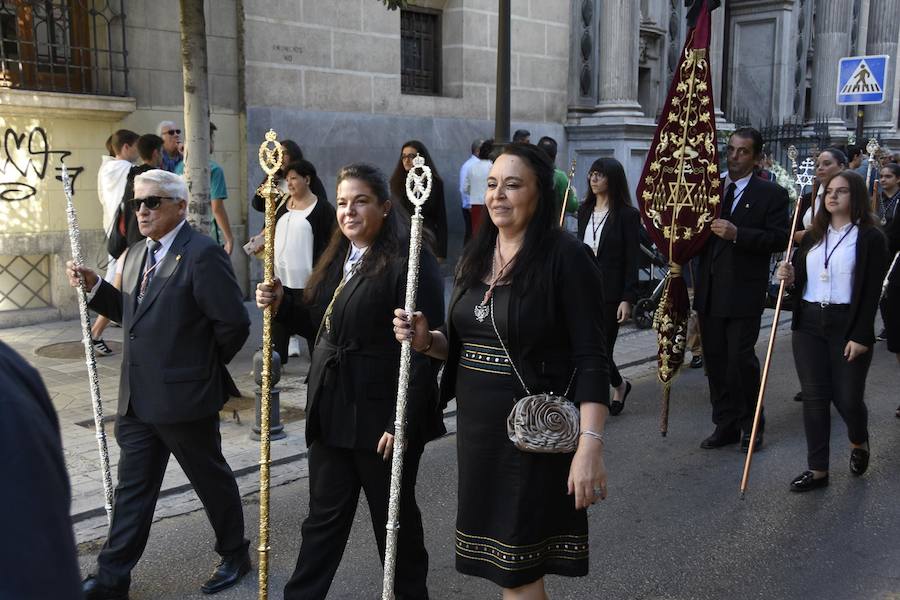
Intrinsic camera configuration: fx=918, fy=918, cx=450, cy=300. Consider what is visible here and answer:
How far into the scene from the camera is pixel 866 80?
45.8 feet

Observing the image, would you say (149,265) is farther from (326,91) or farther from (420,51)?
(420,51)

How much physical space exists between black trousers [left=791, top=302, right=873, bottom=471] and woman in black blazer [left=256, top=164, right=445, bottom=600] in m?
3.00

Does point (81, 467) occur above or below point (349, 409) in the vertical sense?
below

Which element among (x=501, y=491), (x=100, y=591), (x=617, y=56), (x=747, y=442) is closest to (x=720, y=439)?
→ (x=747, y=442)

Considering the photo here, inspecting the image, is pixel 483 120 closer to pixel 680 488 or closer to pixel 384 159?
pixel 384 159

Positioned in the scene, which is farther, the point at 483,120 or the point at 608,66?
the point at 608,66

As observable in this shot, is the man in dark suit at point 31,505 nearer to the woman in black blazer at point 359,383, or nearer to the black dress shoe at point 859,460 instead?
the woman in black blazer at point 359,383

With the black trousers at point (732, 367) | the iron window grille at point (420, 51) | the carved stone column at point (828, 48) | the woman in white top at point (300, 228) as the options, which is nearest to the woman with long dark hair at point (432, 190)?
the woman in white top at point (300, 228)

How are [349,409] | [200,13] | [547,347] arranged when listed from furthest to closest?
[200,13] < [349,409] < [547,347]

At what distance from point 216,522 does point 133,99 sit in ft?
24.0

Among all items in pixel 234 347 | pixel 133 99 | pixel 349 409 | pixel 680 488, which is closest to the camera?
pixel 349 409

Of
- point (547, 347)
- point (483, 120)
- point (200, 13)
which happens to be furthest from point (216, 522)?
point (483, 120)

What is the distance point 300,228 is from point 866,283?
156 inches

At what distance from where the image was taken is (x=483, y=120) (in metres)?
14.3
